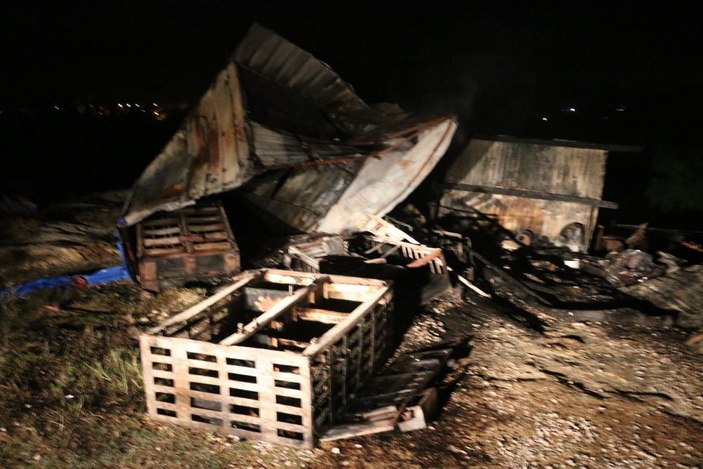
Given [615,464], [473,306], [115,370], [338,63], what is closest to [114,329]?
[115,370]

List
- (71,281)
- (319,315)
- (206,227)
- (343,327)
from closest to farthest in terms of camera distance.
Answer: (343,327)
(319,315)
(71,281)
(206,227)

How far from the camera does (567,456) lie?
4223mm

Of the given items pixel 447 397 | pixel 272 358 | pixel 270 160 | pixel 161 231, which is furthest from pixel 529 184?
pixel 272 358

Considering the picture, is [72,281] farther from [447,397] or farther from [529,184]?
[529,184]

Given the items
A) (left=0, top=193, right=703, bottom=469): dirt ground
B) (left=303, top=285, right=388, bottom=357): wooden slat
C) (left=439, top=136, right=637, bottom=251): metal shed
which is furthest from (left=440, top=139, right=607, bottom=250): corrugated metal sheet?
(left=303, top=285, right=388, bottom=357): wooden slat

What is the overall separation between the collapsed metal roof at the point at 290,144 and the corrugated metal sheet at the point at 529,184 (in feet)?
9.65

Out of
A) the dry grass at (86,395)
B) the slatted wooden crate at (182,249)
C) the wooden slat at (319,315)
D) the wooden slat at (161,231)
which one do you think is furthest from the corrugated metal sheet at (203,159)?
the wooden slat at (319,315)

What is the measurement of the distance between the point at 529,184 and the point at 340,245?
5.88 m

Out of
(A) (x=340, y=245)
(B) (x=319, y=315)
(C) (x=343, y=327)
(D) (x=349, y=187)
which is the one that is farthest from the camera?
(D) (x=349, y=187)

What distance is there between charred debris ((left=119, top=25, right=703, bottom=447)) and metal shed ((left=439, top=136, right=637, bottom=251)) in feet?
0.13

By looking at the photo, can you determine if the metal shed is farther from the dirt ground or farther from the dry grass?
the dry grass

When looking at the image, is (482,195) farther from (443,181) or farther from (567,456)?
(567,456)

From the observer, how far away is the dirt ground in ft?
13.5

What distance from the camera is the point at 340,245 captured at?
8.38 m
